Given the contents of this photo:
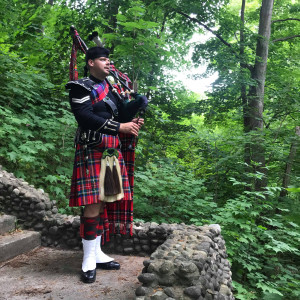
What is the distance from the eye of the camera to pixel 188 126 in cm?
715

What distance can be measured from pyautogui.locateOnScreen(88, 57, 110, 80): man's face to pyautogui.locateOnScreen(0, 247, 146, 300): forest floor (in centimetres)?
175

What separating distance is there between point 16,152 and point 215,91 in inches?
202

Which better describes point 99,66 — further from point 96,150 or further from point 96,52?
point 96,150

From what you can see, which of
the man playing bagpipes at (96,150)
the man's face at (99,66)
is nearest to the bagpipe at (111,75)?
the man playing bagpipes at (96,150)

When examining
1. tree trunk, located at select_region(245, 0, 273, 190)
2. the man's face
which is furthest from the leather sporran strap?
tree trunk, located at select_region(245, 0, 273, 190)

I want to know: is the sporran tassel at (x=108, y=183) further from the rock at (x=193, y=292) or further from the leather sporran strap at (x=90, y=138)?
the rock at (x=193, y=292)

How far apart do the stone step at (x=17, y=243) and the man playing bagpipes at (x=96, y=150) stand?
798mm

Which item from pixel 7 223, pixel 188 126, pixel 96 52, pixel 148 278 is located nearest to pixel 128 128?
pixel 96 52

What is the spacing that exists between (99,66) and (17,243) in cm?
190

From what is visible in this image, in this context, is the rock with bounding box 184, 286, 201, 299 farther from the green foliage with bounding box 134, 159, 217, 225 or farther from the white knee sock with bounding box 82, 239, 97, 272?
the green foliage with bounding box 134, 159, 217, 225

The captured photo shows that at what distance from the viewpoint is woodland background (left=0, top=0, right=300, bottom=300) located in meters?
4.32

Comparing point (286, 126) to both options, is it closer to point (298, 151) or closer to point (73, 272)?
point (298, 151)

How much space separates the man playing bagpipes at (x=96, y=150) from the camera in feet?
7.42

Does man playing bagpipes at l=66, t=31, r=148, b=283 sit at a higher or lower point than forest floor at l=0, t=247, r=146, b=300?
higher
